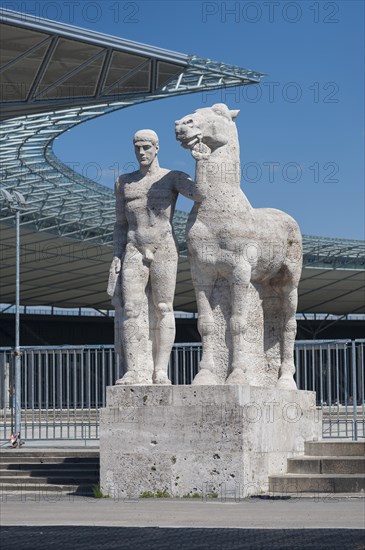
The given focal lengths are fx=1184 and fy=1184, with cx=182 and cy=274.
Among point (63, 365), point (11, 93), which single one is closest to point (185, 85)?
point (11, 93)

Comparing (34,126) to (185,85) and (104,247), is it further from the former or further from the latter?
(104,247)

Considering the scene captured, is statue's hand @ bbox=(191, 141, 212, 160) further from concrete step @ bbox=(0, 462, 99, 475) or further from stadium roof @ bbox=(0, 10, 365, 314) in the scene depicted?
stadium roof @ bbox=(0, 10, 365, 314)

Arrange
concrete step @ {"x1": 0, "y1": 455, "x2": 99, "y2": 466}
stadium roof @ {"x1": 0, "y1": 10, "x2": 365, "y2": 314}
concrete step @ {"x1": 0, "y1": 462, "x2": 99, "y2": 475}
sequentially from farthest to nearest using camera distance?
stadium roof @ {"x1": 0, "y1": 10, "x2": 365, "y2": 314}, concrete step @ {"x1": 0, "y1": 455, "x2": 99, "y2": 466}, concrete step @ {"x1": 0, "y1": 462, "x2": 99, "y2": 475}

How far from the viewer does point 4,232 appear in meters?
53.3

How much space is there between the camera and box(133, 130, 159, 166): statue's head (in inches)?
616

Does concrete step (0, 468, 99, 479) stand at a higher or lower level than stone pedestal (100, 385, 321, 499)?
lower

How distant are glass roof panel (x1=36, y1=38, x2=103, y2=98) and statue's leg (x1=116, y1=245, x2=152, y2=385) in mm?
18992

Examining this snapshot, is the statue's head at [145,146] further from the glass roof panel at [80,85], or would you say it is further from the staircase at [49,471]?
the glass roof panel at [80,85]

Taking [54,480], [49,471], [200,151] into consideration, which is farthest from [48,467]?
[200,151]

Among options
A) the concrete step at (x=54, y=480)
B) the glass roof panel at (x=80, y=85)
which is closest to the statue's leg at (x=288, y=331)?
the concrete step at (x=54, y=480)

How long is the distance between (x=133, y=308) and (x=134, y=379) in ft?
3.16

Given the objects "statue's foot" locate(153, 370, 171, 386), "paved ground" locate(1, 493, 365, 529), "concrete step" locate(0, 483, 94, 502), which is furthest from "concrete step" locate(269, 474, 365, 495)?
"concrete step" locate(0, 483, 94, 502)

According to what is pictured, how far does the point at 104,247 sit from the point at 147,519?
150ft

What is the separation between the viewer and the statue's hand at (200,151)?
15367mm
